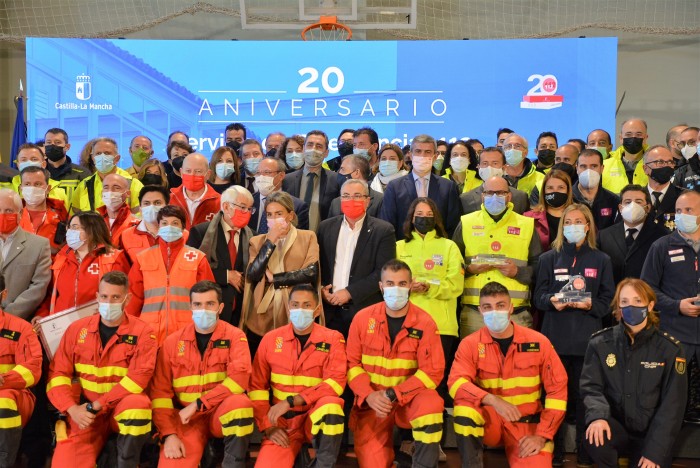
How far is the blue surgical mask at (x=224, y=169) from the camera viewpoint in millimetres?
7699

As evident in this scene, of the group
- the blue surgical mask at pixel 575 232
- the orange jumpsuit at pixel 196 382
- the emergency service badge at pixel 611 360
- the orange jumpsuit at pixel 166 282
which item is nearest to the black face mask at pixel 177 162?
the orange jumpsuit at pixel 166 282

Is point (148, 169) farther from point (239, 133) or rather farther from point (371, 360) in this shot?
point (371, 360)

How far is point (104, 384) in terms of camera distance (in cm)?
599

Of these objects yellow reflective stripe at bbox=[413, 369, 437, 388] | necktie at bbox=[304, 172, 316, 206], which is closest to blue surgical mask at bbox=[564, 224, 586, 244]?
yellow reflective stripe at bbox=[413, 369, 437, 388]

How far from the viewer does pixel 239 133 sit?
9367 millimetres

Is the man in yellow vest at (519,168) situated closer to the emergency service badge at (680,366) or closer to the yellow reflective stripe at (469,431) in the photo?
the emergency service badge at (680,366)

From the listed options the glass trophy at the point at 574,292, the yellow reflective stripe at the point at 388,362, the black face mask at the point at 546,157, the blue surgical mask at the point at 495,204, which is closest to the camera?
the yellow reflective stripe at the point at 388,362

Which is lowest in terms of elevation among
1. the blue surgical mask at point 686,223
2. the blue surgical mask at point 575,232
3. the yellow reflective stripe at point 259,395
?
the yellow reflective stripe at point 259,395

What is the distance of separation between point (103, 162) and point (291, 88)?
4236 mm

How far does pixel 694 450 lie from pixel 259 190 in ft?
13.1

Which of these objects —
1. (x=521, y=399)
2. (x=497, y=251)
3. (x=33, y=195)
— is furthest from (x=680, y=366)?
(x=33, y=195)

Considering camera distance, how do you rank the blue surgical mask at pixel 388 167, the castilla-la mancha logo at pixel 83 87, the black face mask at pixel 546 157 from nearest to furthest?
the blue surgical mask at pixel 388 167 < the black face mask at pixel 546 157 < the castilla-la mancha logo at pixel 83 87

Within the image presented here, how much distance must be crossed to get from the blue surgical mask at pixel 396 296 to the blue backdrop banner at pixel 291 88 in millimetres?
5782

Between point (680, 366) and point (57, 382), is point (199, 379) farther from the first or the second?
point (680, 366)
